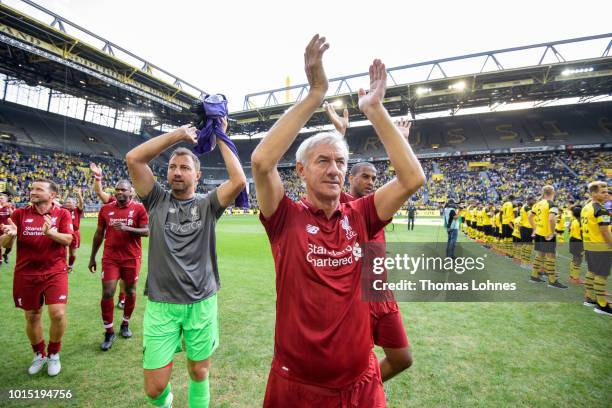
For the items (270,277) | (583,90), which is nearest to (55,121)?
(270,277)

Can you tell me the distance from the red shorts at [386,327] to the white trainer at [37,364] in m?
4.33

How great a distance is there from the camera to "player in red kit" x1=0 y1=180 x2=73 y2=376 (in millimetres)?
3773

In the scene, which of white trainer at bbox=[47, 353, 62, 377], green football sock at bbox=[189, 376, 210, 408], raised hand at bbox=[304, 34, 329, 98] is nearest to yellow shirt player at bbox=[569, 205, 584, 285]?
raised hand at bbox=[304, 34, 329, 98]

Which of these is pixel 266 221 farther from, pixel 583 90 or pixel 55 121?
pixel 55 121

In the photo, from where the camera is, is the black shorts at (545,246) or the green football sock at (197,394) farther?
the black shorts at (545,246)

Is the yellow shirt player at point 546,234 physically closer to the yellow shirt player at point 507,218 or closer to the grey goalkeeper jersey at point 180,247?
the yellow shirt player at point 507,218

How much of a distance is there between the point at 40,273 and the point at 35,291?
0.23m

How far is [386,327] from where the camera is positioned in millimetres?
2959

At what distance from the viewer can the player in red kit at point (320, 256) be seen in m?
1.50

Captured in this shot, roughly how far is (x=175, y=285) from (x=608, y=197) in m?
8.16

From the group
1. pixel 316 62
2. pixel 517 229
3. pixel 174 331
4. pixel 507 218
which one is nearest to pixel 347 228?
pixel 316 62

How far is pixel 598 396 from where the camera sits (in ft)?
10.8

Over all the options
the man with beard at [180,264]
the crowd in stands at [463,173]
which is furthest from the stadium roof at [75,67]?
the man with beard at [180,264]
